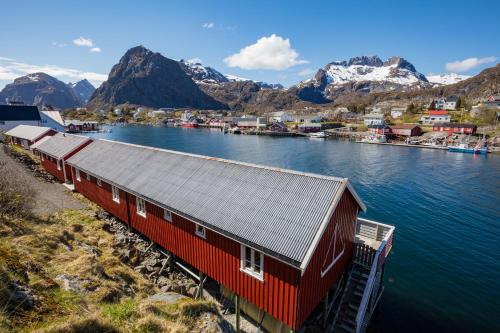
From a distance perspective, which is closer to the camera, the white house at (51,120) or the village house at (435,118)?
the white house at (51,120)

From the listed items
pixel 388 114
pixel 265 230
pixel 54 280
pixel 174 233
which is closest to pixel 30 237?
pixel 54 280

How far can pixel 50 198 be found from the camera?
27.6 metres

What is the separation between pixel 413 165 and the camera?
68125 millimetres

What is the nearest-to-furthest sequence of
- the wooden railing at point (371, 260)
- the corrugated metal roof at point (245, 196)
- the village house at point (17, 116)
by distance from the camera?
the corrugated metal roof at point (245, 196) < the wooden railing at point (371, 260) < the village house at point (17, 116)

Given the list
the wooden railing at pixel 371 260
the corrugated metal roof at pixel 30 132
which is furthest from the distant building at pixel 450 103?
the corrugated metal roof at pixel 30 132

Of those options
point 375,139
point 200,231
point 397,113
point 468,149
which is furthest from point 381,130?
point 200,231

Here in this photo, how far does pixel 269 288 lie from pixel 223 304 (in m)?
5.50

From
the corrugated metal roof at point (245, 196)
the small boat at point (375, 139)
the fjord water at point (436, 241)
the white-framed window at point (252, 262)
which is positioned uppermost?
the corrugated metal roof at point (245, 196)

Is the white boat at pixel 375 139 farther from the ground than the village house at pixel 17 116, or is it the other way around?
the village house at pixel 17 116

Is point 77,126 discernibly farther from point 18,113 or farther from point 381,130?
point 381,130

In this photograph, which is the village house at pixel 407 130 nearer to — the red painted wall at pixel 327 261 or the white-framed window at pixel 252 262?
the red painted wall at pixel 327 261

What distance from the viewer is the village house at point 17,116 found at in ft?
267

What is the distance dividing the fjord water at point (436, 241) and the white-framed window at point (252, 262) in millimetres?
10510

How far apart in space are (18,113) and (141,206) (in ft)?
305
